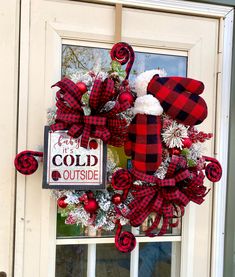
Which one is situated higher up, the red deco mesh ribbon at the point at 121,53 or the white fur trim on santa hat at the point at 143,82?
the red deco mesh ribbon at the point at 121,53

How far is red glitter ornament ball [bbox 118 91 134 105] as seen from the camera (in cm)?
90

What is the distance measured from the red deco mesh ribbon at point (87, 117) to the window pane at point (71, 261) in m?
0.45

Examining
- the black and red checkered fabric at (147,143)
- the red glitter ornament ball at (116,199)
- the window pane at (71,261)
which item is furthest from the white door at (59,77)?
the black and red checkered fabric at (147,143)

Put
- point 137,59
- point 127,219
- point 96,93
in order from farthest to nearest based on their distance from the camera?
point 137,59
point 127,219
point 96,93

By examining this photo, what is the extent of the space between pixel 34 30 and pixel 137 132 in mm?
522

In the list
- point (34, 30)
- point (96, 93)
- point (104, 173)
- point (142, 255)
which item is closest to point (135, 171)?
point (104, 173)

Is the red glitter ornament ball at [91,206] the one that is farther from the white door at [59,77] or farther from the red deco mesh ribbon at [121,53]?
the red deco mesh ribbon at [121,53]

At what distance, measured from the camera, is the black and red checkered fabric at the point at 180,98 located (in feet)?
2.93

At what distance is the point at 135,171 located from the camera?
909mm

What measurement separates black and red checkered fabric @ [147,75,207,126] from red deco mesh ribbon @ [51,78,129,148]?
0.12 m

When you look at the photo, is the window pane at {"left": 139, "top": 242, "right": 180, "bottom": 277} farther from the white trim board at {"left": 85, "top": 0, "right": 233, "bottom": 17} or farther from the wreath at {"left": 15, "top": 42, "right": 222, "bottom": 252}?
the white trim board at {"left": 85, "top": 0, "right": 233, "bottom": 17}

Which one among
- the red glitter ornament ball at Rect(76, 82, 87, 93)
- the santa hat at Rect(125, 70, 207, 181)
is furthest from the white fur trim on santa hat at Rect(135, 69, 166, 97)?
the red glitter ornament ball at Rect(76, 82, 87, 93)

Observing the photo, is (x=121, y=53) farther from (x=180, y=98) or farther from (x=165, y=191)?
(x=165, y=191)

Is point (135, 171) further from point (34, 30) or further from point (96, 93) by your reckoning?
point (34, 30)
